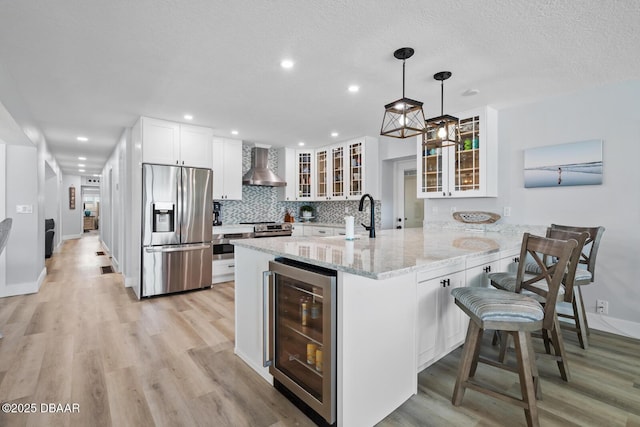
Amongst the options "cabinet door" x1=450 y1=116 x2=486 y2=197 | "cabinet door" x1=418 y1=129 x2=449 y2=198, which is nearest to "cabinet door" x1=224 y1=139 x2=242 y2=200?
"cabinet door" x1=418 y1=129 x2=449 y2=198

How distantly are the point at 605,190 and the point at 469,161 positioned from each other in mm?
1323

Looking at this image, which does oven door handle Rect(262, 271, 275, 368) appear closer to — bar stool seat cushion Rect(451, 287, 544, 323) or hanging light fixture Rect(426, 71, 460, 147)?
bar stool seat cushion Rect(451, 287, 544, 323)

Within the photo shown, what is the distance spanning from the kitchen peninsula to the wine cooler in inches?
2.1

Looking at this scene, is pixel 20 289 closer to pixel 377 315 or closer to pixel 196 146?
pixel 196 146

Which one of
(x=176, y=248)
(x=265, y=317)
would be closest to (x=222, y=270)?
(x=176, y=248)

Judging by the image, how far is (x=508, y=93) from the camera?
3.24 meters

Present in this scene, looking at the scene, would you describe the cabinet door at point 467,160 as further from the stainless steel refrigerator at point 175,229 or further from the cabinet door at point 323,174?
the stainless steel refrigerator at point 175,229

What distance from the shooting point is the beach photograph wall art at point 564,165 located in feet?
10.2

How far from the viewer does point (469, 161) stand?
12.7ft

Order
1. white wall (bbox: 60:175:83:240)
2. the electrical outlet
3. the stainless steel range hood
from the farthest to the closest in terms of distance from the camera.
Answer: white wall (bbox: 60:175:83:240)
the stainless steel range hood
the electrical outlet

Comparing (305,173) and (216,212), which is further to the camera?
(305,173)

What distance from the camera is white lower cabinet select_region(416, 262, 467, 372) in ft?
6.78

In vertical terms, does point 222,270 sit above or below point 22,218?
below

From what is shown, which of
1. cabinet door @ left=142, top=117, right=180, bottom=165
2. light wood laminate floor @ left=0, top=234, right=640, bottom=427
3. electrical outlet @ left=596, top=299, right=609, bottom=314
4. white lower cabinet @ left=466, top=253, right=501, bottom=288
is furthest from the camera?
cabinet door @ left=142, top=117, right=180, bottom=165
